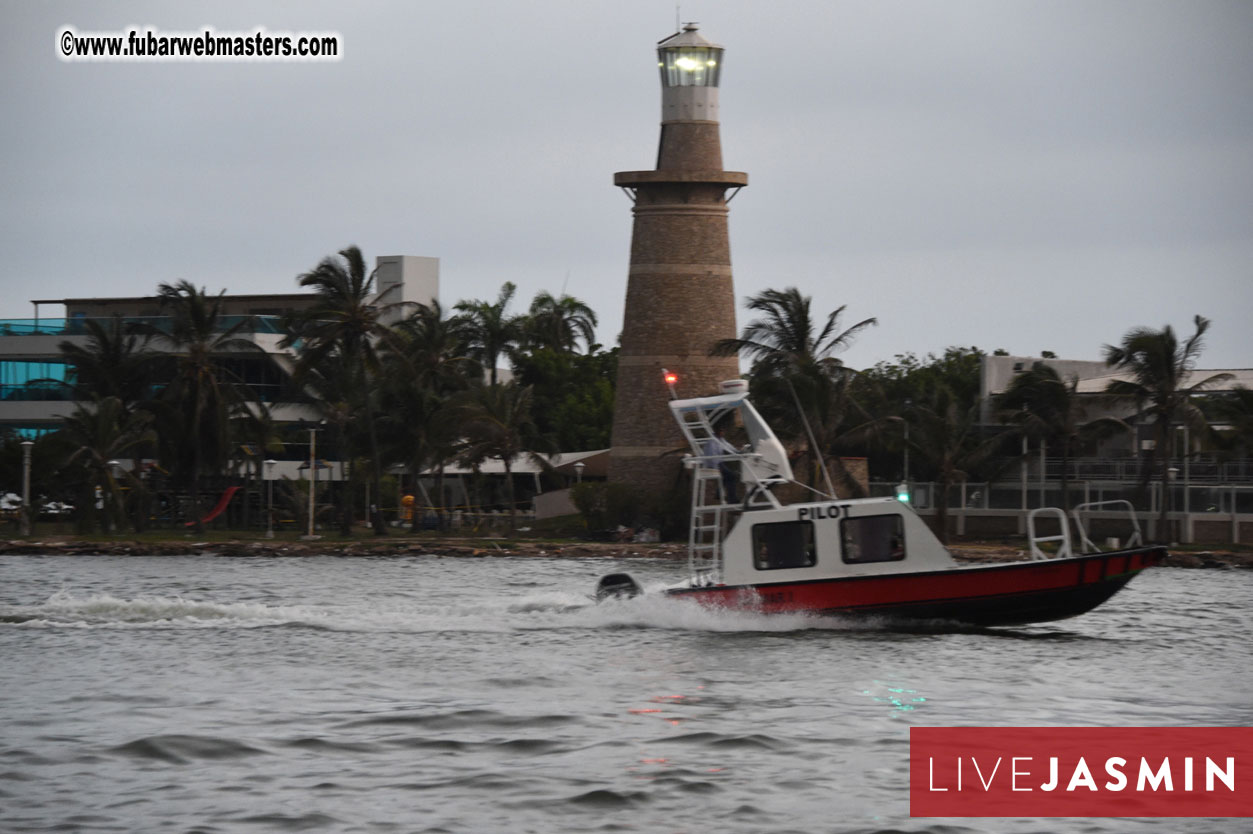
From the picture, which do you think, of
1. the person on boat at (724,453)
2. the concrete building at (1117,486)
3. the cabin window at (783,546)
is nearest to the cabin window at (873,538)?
the cabin window at (783,546)

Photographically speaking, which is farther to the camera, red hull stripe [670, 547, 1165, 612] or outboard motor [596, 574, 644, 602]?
outboard motor [596, 574, 644, 602]

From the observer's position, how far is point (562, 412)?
259 feet

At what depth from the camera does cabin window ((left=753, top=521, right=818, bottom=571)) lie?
84.2 feet

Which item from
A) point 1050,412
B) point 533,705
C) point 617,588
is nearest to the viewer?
point 533,705

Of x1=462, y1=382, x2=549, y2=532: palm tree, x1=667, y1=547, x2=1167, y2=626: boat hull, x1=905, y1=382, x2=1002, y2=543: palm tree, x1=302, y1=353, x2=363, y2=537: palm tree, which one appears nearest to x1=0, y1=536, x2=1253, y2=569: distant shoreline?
x1=905, y1=382, x2=1002, y2=543: palm tree

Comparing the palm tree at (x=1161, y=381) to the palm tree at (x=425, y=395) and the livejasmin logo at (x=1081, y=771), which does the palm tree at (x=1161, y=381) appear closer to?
the palm tree at (x=425, y=395)

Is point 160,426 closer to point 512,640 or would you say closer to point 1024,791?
point 512,640

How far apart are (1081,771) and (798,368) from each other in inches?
1508

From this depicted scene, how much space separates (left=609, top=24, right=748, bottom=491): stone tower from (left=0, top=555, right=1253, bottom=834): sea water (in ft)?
84.1

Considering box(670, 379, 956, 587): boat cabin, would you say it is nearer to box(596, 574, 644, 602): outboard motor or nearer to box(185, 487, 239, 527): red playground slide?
box(596, 574, 644, 602): outboard motor

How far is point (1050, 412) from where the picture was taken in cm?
5484

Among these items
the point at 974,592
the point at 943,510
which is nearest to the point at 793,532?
the point at 974,592

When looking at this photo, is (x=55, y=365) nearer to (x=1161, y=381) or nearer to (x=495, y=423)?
(x=495, y=423)

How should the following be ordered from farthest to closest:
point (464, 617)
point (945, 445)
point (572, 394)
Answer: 1. point (572, 394)
2. point (945, 445)
3. point (464, 617)
